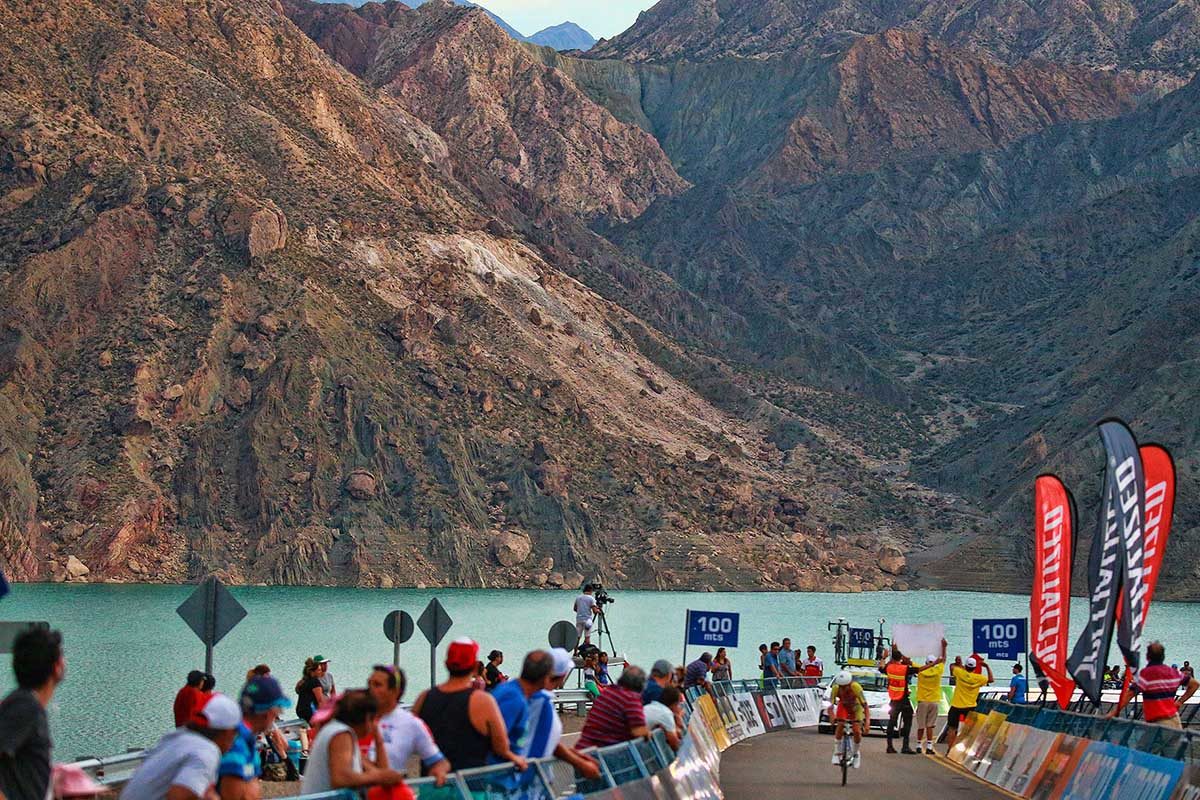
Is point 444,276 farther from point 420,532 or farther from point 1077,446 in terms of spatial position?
point 1077,446

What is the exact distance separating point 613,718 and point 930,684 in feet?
48.9

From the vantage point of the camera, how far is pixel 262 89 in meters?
193

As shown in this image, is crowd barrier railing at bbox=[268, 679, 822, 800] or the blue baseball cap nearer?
the blue baseball cap

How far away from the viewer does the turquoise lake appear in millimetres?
56562

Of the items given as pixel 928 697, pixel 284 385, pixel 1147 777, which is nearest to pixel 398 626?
pixel 928 697

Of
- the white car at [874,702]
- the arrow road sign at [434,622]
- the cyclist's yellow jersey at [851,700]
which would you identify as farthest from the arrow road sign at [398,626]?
the white car at [874,702]

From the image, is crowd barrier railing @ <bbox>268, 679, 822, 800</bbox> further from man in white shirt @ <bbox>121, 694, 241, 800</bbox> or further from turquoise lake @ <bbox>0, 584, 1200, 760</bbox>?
turquoise lake @ <bbox>0, 584, 1200, 760</bbox>

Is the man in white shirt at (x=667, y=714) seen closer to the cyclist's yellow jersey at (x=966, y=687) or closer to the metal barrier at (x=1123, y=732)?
the metal barrier at (x=1123, y=732)

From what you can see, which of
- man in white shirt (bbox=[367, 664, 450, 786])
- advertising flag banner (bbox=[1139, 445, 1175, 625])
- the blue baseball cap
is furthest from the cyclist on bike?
the blue baseball cap

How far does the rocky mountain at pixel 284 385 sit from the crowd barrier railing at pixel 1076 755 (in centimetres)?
11314

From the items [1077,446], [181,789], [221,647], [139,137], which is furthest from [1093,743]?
[139,137]

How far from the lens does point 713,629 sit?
4150 cm

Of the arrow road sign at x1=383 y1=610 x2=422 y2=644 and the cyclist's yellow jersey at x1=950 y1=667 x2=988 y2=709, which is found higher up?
A: the arrow road sign at x1=383 y1=610 x2=422 y2=644

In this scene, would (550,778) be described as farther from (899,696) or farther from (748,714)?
(748,714)
